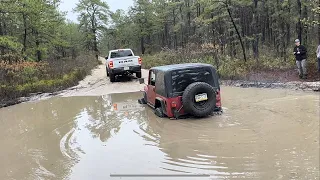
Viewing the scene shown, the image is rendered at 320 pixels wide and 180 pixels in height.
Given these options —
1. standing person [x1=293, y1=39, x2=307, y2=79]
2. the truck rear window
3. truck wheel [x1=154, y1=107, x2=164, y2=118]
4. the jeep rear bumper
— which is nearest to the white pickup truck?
the jeep rear bumper

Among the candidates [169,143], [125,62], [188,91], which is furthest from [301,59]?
[169,143]

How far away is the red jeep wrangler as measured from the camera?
8.38m

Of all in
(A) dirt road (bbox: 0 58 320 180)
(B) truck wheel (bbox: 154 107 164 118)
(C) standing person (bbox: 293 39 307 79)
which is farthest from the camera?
(C) standing person (bbox: 293 39 307 79)

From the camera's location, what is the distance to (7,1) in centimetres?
2112

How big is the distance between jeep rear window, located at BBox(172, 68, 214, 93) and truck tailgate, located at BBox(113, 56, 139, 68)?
947cm

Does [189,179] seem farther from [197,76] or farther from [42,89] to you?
[42,89]

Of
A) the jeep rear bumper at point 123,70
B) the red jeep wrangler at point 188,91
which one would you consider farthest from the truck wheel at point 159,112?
the jeep rear bumper at point 123,70

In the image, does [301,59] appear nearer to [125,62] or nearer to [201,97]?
[201,97]

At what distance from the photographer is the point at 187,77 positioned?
8.70 meters

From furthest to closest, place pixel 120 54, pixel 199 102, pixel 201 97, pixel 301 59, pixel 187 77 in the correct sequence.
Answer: pixel 120 54
pixel 301 59
pixel 187 77
pixel 199 102
pixel 201 97

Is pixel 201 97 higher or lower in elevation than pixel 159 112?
higher

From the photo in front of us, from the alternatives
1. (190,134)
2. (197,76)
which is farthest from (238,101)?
(190,134)

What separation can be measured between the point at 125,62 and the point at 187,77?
9.57 meters

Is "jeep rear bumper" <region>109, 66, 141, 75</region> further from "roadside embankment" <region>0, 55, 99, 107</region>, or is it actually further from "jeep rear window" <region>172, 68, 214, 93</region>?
"jeep rear window" <region>172, 68, 214, 93</region>
